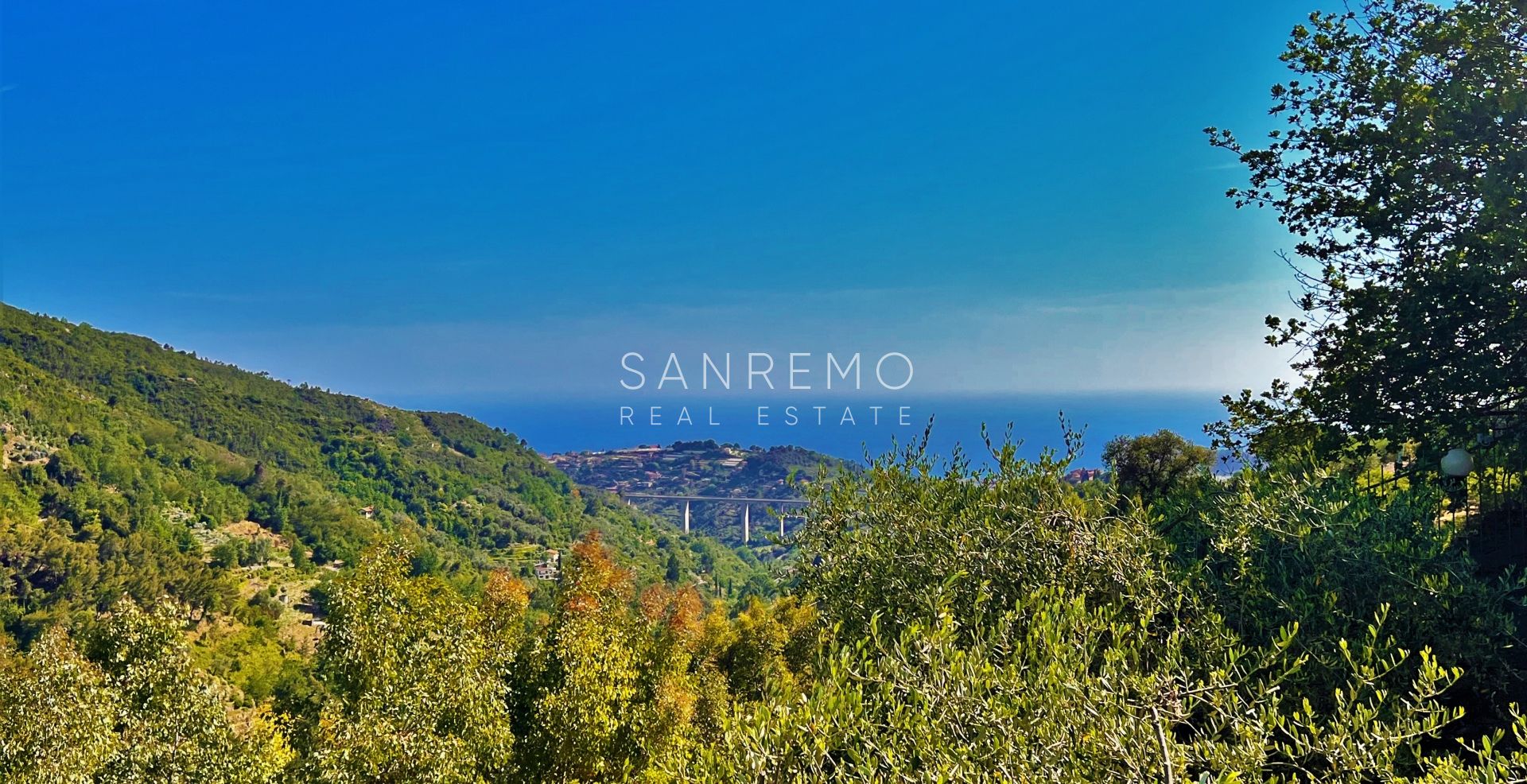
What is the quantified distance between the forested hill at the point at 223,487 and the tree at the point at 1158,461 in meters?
45.1

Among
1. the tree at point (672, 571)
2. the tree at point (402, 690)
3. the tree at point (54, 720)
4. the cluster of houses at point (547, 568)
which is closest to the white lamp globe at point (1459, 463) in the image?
the tree at point (402, 690)

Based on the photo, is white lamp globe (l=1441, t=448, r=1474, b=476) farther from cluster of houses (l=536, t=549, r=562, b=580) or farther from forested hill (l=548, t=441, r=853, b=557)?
forested hill (l=548, t=441, r=853, b=557)

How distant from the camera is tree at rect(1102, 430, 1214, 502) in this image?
51.5ft

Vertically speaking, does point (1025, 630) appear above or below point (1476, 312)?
below

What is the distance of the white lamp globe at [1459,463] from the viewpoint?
7.96 meters

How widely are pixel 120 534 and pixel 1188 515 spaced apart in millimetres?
73465

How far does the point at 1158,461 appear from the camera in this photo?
52.5 ft

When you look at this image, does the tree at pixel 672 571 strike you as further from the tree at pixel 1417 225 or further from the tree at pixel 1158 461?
the tree at pixel 1417 225

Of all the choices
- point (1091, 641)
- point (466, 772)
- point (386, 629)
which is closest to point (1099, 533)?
point (1091, 641)

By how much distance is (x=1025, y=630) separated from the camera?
5.51 meters

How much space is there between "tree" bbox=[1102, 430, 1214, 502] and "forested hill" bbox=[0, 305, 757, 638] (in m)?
45.1

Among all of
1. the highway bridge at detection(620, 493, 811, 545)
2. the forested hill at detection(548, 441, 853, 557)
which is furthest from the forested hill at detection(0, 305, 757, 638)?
the forested hill at detection(548, 441, 853, 557)

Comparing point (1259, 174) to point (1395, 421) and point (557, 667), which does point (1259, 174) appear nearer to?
point (1395, 421)

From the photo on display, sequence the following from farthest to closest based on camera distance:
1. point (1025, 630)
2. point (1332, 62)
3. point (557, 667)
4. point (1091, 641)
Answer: point (557, 667)
point (1332, 62)
point (1025, 630)
point (1091, 641)
